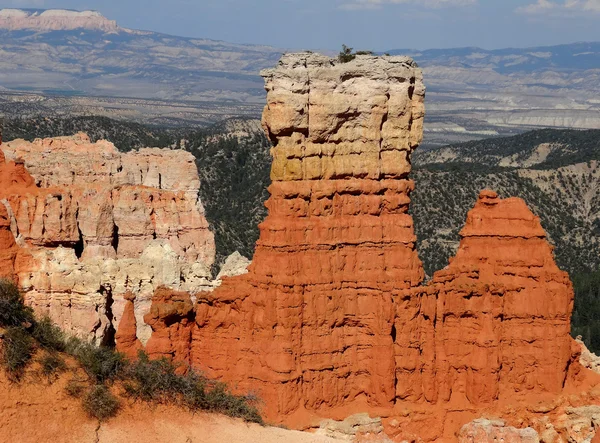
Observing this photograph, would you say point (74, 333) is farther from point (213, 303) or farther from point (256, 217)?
point (256, 217)

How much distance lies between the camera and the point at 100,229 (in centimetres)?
4441

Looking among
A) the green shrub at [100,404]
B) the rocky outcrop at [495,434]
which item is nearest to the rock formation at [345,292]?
the rocky outcrop at [495,434]

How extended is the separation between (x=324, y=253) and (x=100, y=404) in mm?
10406

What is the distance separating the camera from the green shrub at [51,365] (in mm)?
22516

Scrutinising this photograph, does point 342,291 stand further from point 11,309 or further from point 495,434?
point 11,309

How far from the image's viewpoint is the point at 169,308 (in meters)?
31.1

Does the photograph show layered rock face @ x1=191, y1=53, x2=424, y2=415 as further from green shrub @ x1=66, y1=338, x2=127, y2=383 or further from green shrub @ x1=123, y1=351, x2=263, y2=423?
green shrub @ x1=66, y1=338, x2=127, y2=383

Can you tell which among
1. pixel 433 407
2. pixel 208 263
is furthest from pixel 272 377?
pixel 208 263

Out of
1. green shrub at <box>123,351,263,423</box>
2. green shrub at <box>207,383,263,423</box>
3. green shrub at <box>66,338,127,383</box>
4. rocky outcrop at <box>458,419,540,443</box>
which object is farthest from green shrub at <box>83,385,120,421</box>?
rocky outcrop at <box>458,419,540,443</box>

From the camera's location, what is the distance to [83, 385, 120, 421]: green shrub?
22016 mm

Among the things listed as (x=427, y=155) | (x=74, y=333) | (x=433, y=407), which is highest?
(x=74, y=333)

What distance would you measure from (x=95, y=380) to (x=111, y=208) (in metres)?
23.0

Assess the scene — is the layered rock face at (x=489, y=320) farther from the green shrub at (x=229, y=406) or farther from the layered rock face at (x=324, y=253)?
the green shrub at (x=229, y=406)

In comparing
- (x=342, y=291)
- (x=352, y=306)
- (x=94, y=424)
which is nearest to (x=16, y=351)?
(x=94, y=424)
